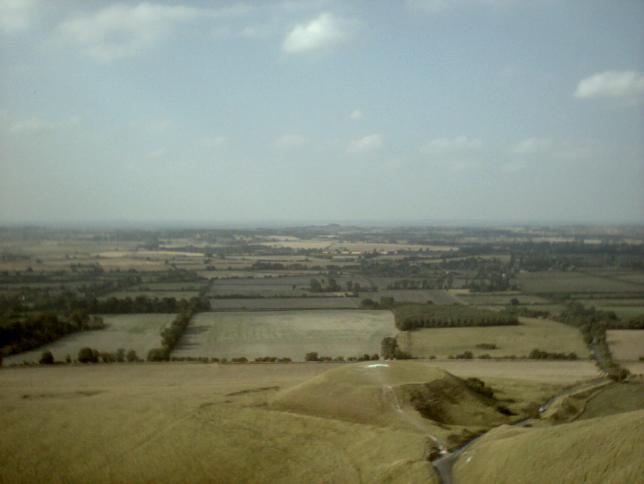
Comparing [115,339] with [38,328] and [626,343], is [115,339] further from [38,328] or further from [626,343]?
[626,343]

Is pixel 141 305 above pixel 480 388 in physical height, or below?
above

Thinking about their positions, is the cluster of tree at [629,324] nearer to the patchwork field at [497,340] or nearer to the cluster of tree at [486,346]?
the patchwork field at [497,340]

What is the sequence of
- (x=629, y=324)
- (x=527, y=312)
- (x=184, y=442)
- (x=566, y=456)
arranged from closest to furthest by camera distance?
(x=566, y=456)
(x=184, y=442)
(x=629, y=324)
(x=527, y=312)

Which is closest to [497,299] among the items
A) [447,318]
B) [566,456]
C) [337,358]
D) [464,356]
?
[447,318]

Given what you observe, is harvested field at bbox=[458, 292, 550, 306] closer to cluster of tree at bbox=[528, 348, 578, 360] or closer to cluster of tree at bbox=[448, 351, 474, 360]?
cluster of tree at bbox=[528, 348, 578, 360]

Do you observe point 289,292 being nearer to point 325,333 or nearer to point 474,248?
A: point 325,333

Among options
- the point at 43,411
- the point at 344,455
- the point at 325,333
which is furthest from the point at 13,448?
the point at 325,333
